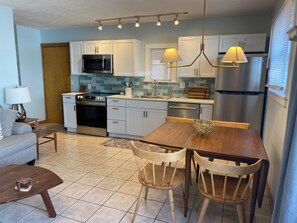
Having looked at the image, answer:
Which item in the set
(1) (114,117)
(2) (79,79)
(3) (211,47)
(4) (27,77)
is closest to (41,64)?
(4) (27,77)

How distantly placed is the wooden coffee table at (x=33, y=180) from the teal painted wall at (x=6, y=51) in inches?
71.5

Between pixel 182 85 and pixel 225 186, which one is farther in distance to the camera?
pixel 182 85

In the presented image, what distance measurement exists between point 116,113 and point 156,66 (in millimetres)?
1360

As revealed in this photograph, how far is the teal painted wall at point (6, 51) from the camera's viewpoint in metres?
3.60

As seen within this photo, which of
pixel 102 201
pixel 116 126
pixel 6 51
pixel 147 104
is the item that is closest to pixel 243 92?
pixel 147 104

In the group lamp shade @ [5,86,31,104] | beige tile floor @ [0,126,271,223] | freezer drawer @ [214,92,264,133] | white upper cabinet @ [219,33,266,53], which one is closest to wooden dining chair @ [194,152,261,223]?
beige tile floor @ [0,126,271,223]

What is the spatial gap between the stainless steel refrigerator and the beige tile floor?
61.0 inches

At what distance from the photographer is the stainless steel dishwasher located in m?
4.16

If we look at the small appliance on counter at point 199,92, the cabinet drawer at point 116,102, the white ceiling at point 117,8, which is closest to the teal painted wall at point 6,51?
the white ceiling at point 117,8

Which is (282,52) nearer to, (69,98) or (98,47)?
(98,47)

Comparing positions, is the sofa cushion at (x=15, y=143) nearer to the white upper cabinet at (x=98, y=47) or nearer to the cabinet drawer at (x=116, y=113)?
the cabinet drawer at (x=116, y=113)

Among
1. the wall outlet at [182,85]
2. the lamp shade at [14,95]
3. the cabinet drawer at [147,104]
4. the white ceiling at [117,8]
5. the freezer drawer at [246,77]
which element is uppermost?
the white ceiling at [117,8]

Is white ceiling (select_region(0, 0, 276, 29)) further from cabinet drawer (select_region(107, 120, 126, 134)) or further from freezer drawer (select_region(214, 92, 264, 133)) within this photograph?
cabinet drawer (select_region(107, 120, 126, 134))

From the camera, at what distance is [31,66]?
561 cm
